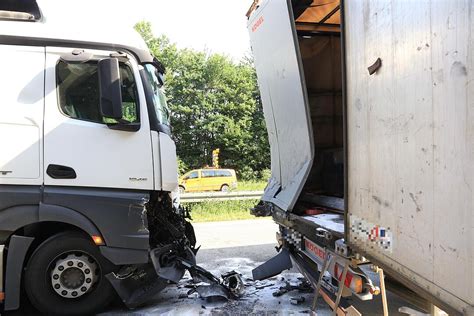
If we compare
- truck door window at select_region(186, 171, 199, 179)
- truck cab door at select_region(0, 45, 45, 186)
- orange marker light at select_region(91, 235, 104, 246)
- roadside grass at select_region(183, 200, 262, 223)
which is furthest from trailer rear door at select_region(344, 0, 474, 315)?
truck door window at select_region(186, 171, 199, 179)

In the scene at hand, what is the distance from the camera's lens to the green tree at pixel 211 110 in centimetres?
3519

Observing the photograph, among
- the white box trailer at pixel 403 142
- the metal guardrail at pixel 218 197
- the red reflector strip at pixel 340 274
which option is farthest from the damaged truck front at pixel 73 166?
the metal guardrail at pixel 218 197

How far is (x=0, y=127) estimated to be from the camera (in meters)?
3.99

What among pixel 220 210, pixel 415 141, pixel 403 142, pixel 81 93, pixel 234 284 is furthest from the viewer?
pixel 220 210

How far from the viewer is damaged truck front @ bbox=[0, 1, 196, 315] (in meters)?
3.99

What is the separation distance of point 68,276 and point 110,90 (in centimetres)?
191

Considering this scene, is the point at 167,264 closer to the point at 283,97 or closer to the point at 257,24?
the point at 283,97

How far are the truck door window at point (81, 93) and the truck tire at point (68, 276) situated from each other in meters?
1.22

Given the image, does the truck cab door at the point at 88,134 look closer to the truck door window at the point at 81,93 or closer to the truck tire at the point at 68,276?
the truck door window at the point at 81,93

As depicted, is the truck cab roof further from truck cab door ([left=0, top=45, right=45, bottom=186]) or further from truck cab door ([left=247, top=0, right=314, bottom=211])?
truck cab door ([left=247, top=0, right=314, bottom=211])

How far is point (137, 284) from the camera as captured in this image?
430 cm

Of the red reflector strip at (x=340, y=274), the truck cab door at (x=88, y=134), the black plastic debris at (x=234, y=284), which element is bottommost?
the black plastic debris at (x=234, y=284)

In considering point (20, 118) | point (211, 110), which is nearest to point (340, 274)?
point (20, 118)

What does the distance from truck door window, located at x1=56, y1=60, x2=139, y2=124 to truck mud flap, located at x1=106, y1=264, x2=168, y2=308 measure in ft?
5.16
